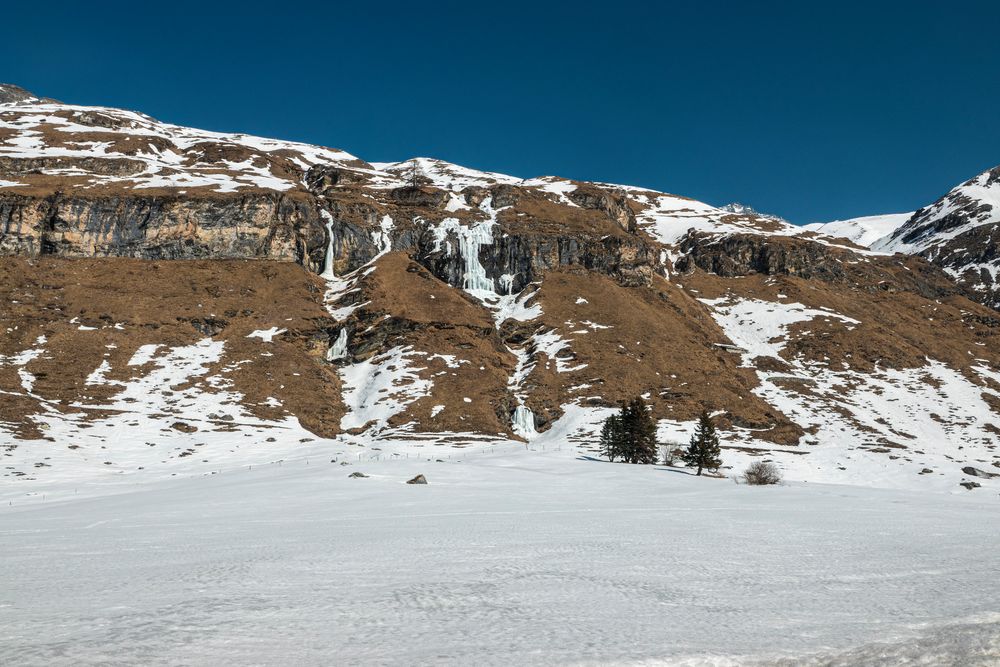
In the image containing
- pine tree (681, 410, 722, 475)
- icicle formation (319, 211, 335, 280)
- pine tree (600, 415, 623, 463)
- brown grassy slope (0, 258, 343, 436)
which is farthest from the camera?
icicle formation (319, 211, 335, 280)

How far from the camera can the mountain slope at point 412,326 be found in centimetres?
5275

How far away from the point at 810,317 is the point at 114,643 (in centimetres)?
10771

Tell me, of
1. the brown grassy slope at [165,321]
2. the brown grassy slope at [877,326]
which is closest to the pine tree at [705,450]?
Result: the brown grassy slope at [165,321]

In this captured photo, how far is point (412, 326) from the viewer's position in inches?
2997

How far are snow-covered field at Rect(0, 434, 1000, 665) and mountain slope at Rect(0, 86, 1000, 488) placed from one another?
33343 millimetres

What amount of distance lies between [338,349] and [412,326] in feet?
32.1

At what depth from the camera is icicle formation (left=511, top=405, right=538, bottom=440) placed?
59.4 meters

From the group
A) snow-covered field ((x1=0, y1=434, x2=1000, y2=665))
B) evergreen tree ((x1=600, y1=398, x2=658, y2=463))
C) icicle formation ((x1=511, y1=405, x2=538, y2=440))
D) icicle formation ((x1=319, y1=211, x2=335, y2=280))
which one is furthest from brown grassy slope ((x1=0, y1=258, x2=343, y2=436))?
snow-covered field ((x1=0, y1=434, x2=1000, y2=665))

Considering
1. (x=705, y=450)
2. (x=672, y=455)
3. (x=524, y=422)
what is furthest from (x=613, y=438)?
(x=524, y=422)

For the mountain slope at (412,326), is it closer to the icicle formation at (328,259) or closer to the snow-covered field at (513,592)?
the icicle formation at (328,259)

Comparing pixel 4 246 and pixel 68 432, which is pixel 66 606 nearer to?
pixel 68 432

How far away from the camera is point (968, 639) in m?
2.90

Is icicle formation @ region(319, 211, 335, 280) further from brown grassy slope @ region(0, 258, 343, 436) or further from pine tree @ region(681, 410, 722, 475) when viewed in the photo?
pine tree @ region(681, 410, 722, 475)

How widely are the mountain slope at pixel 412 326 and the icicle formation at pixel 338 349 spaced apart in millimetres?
339
